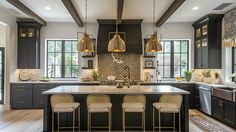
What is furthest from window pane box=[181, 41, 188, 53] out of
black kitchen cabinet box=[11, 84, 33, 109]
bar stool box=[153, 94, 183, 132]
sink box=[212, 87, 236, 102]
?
black kitchen cabinet box=[11, 84, 33, 109]

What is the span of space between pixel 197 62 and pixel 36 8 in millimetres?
5571

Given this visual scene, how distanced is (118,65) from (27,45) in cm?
328

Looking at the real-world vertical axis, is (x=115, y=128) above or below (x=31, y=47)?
below

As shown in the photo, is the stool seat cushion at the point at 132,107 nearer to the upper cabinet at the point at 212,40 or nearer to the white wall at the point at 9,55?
the upper cabinet at the point at 212,40

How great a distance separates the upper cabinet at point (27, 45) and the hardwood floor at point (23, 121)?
164cm

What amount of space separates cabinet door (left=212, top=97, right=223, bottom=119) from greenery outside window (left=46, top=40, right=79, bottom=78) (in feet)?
15.8

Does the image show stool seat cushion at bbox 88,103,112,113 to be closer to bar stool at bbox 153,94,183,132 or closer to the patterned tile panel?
bar stool at bbox 153,94,183,132

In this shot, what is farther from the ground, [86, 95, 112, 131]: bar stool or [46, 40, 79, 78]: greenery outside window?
[46, 40, 79, 78]: greenery outside window

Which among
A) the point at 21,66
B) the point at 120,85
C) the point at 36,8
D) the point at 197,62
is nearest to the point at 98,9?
the point at 36,8

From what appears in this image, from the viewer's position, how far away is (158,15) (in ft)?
23.0

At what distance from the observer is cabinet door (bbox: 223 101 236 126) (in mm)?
5155

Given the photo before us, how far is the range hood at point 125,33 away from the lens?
304 inches

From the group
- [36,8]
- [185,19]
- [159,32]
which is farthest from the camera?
[159,32]

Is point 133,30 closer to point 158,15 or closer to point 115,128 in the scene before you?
point 158,15
